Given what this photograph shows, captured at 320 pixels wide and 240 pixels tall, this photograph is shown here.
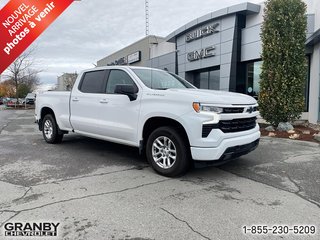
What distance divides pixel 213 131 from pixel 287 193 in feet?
4.59

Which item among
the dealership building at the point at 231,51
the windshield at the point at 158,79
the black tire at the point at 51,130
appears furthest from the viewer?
the dealership building at the point at 231,51

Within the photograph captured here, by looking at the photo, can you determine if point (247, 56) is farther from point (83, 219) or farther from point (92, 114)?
point (83, 219)

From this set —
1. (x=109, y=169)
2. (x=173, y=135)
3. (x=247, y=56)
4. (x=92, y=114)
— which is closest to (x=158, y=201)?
(x=173, y=135)

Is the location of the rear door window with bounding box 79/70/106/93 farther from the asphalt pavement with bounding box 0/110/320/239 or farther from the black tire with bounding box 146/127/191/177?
the black tire with bounding box 146/127/191/177

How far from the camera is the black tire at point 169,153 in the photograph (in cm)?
466

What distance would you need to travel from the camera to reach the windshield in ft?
18.2

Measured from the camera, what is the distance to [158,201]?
3.88 metres

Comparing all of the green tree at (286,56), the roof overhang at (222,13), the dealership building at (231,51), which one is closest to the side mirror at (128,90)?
the green tree at (286,56)

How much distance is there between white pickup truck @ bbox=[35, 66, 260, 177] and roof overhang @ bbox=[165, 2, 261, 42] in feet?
33.1

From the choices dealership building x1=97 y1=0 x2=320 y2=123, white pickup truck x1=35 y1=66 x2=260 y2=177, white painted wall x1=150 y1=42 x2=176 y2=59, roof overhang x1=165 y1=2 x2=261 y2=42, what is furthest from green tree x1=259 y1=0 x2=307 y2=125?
white painted wall x1=150 y1=42 x2=176 y2=59

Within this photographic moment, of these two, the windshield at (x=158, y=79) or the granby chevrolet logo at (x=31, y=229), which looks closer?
the granby chevrolet logo at (x=31, y=229)

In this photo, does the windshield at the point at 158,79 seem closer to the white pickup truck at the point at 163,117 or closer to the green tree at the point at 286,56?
the white pickup truck at the point at 163,117

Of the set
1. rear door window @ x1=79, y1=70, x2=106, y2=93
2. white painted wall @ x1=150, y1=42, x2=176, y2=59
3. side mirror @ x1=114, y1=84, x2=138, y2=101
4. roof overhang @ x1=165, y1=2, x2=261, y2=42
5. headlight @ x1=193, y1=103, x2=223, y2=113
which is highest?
roof overhang @ x1=165, y1=2, x2=261, y2=42

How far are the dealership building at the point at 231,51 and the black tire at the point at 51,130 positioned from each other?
31.5ft
